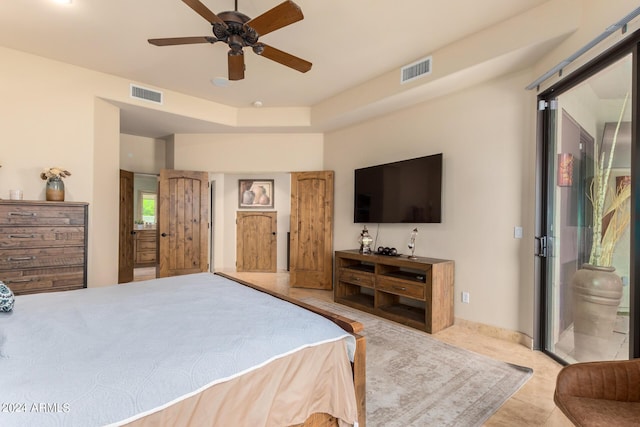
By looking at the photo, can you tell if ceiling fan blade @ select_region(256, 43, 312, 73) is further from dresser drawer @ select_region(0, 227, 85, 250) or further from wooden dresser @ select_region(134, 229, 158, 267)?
wooden dresser @ select_region(134, 229, 158, 267)

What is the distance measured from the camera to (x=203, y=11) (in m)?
1.96

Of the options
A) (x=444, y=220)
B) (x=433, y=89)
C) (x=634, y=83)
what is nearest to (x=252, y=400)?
(x=634, y=83)

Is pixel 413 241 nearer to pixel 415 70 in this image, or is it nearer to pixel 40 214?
pixel 415 70

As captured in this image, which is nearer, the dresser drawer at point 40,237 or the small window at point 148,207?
the dresser drawer at point 40,237

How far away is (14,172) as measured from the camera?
3.23 meters

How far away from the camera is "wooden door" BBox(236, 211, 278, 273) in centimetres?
709

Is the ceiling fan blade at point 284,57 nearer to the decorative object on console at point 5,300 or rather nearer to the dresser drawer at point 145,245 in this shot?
the decorative object on console at point 5,300

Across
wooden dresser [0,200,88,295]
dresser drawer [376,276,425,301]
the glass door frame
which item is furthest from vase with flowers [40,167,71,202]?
the glass door frame

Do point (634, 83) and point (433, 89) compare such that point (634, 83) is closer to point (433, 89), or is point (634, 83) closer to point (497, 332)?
point (433, 89)

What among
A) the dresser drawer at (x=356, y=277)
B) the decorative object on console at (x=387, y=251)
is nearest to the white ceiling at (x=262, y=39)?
the decorative object on console at (x=387, y=251)

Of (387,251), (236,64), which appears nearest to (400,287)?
(387,251)

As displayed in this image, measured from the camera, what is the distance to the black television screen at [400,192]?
361cm

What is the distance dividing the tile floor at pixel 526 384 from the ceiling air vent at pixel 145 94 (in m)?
4.40

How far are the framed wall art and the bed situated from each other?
17.3 feet
